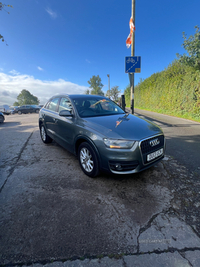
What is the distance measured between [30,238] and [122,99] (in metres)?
6.00

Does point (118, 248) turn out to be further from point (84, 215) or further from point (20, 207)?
point (20, 207)

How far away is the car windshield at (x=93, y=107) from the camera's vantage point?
3.22 m

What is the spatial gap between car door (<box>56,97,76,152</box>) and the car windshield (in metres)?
0.19

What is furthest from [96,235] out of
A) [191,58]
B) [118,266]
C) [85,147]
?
[191,58]

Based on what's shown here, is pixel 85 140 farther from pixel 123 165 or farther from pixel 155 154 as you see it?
pixel 155 154

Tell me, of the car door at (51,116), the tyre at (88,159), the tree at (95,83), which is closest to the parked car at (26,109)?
the car door at (51,116)

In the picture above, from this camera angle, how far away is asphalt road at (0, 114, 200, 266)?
4.83ft

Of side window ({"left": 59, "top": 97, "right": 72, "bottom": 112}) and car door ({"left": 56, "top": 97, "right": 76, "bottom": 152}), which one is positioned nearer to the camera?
car door ({"left": 56, "top": 97, "right": 76, "bottom": 152})

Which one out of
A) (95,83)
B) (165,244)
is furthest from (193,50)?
(95,83)

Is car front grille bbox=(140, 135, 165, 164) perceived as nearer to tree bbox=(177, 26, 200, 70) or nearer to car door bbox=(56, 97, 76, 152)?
car door bbox=(56, 97, 76, 152)

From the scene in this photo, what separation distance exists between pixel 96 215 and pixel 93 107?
238 cm

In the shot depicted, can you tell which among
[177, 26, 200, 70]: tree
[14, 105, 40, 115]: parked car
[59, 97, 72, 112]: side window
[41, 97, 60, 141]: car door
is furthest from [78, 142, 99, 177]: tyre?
[14, 105, 40, 115]: parked car

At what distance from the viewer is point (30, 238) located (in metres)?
1.60

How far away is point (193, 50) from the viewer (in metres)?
9.54
